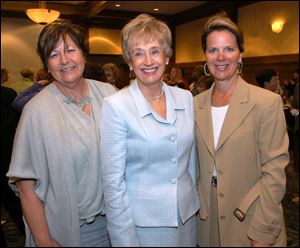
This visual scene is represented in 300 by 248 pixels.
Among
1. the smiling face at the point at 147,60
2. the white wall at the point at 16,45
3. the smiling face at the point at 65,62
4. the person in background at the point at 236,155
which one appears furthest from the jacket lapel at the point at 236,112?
the white wall at the point at 16,45

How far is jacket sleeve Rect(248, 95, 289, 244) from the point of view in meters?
1.53

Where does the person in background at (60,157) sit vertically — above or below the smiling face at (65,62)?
below

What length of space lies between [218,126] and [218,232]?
0.52m

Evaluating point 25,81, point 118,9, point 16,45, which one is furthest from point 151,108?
point 118,9

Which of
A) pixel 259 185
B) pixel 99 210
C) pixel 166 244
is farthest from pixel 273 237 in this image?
pixel 99 210

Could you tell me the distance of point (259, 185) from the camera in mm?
1600

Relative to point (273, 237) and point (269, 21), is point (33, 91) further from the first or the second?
point (269, 21)

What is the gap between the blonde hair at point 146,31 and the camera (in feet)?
4.84

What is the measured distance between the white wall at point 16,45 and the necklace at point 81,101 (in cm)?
882

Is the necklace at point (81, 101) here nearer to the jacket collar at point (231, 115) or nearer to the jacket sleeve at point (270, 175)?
the jacket collar at point (231, 115)

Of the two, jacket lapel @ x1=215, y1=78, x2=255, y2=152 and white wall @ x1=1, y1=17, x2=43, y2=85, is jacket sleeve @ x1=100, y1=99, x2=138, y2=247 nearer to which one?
jacket lapel @ x1=215, y1=78, x2=255, y2=152

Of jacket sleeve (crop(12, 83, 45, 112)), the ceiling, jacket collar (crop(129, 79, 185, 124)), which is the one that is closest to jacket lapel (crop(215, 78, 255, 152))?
jacket collar (crop(129, 79, 185, 124))

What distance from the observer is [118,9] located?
Answer: 10.5 meters

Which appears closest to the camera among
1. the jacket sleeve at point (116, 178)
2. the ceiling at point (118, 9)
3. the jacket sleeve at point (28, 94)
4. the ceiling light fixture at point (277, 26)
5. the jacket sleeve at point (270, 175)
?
the jacket sleeve at point (116, 178)
